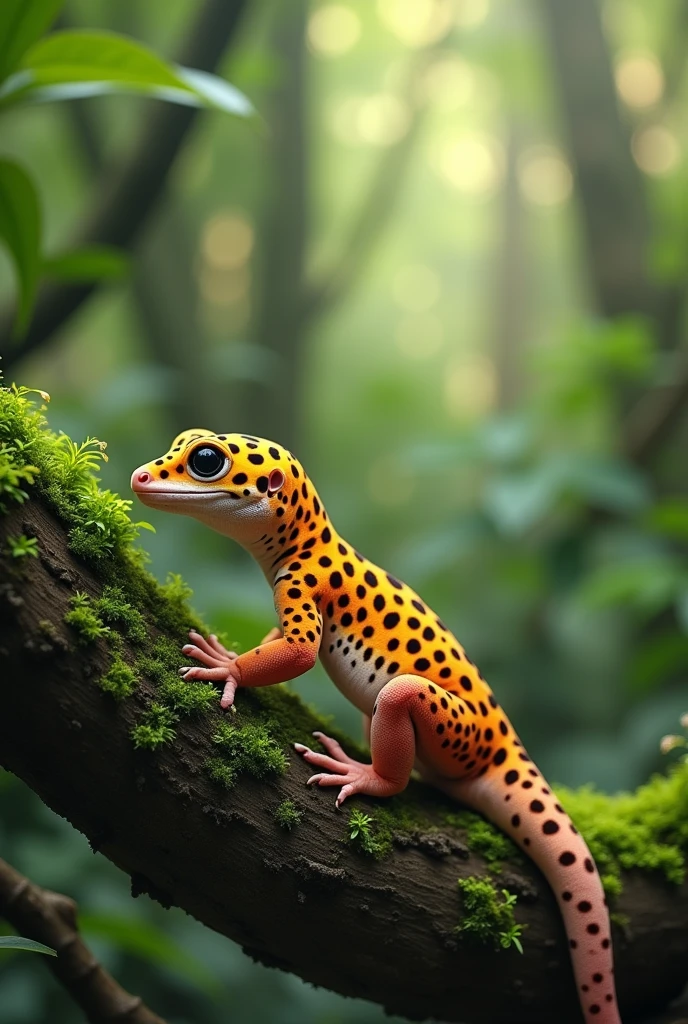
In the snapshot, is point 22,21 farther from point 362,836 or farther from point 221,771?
point 362,836

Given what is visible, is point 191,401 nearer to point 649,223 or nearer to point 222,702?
point 649,223

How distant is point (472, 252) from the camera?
662 inches

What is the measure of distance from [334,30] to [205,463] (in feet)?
30.8

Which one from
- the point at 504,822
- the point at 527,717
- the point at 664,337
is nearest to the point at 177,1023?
the point at 527,717

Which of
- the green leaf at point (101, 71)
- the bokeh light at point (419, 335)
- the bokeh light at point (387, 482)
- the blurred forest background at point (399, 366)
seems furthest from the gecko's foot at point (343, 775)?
the bokeh light at point (419, 335)

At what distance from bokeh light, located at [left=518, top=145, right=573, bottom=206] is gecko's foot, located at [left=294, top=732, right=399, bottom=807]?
12148 mm

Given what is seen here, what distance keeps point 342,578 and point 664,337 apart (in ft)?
18.0

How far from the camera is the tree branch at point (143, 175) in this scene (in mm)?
4586

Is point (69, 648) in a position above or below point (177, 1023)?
above

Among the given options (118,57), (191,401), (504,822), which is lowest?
(504,822)

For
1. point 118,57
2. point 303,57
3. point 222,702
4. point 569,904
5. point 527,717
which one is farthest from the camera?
point 303,57

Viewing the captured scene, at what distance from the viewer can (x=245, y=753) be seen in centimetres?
208

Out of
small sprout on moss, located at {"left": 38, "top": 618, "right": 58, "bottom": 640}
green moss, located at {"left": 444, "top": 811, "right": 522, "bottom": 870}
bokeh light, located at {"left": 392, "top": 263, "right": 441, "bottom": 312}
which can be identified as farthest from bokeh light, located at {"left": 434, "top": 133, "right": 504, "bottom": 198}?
small sprout on moss, located at {"left": 38, "top": 618, "right": 58, "bottom": 640}

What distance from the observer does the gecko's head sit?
7.35ft
